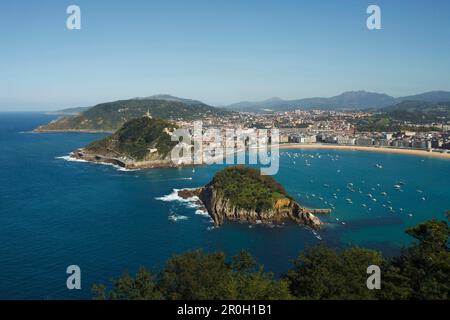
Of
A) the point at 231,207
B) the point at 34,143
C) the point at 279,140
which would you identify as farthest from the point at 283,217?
the point at 34,143

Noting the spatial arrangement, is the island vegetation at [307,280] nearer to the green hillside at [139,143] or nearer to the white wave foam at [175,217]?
the white wave foam at [175,217]

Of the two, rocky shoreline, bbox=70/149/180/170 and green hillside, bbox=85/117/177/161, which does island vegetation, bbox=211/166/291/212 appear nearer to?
rocky shoreline, bbox=70/149/180/170

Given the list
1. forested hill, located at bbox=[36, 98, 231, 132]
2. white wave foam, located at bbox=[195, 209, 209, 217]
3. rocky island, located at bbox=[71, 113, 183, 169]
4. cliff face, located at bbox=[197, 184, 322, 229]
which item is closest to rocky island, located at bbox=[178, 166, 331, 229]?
cliff face, located at bbox=[197, 184, 322, 229]

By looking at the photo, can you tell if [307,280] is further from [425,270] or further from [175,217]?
[175,217]

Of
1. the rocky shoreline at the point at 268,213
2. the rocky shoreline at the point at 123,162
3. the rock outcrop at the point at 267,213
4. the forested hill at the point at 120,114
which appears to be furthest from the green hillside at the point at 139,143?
the forested hill at the point at 120,114

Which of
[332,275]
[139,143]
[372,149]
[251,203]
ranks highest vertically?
[139,143]

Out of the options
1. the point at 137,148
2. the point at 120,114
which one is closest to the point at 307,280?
the point at 137,148
